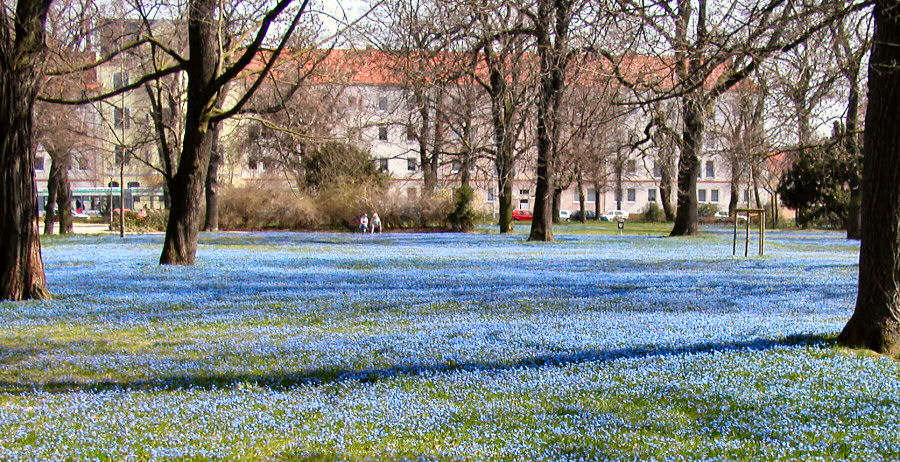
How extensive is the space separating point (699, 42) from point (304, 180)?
3501 cm

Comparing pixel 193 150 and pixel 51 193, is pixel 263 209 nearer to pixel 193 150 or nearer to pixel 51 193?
pixel 51 193

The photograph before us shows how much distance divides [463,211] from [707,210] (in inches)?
1396

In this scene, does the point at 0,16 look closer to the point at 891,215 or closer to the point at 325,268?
the point at 325,268

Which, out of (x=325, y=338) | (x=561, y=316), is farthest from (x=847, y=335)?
(x=325, y=338)

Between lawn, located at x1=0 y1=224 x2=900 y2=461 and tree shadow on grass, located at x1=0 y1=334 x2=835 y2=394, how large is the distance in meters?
0.03

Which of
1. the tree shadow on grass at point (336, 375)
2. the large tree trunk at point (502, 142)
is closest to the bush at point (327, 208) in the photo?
the large tree trunk at point (502, 142)

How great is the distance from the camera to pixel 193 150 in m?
16.1

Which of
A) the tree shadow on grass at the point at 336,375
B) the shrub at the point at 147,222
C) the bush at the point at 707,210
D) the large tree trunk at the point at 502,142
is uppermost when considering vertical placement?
the large tree trunk at the point at 502,142

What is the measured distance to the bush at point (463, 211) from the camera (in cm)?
3931

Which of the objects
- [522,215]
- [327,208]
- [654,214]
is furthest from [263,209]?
[522,215]

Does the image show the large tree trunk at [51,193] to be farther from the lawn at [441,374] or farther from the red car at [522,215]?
the red car at [522,215]

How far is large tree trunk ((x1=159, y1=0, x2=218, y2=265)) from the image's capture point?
15962 mm

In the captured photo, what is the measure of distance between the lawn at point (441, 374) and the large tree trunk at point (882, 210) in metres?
0.38

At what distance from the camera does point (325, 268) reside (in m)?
17.3
